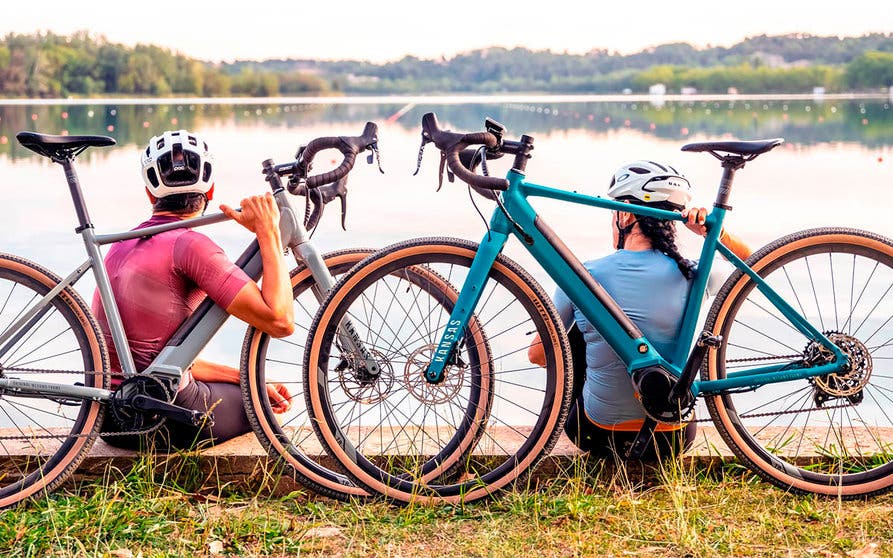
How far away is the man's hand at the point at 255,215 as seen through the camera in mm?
3809

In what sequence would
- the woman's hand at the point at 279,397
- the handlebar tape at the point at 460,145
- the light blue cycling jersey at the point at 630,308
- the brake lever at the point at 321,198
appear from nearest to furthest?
the handlebar tape at the point at 460,145 < the light blue cycling jersey at the point at 630,308 < the brake lever at the point at 321,198 < the woman's hand at the point at 279,397

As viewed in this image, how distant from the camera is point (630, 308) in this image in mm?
3908

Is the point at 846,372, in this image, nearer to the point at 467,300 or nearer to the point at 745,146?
the point at 745,146

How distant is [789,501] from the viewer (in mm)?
3893

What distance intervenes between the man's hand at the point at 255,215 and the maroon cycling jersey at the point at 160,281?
0.12 metres

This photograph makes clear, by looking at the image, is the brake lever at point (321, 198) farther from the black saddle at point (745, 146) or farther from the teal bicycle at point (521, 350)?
the black saddle at point (745, 146)

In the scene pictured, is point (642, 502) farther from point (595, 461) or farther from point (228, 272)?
point (228, 272)

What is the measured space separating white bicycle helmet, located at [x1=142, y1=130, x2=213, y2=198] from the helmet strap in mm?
1357

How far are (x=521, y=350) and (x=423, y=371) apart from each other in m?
0.34

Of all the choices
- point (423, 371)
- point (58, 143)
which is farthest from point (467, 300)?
point (58, 143)

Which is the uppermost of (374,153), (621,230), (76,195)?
(374,153)

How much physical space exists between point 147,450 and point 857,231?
2426mm

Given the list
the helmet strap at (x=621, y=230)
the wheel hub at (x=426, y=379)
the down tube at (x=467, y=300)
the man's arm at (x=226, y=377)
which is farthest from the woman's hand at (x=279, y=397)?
the helmet strap at (x=621, y=230)

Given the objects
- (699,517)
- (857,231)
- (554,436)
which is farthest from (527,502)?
(857,231)
